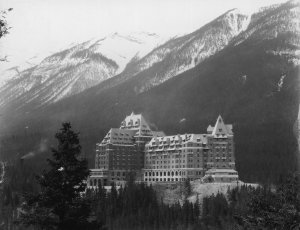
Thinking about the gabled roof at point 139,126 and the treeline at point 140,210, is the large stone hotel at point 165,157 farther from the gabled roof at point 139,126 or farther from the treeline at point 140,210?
the treeline at point 140,210

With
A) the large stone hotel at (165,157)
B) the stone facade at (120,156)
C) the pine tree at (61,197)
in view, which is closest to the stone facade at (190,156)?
the large stone hotel at (165,157)

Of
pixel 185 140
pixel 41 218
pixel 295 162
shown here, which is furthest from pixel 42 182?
pixel 295 162

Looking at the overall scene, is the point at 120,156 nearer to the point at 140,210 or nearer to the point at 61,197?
the point at 140,210

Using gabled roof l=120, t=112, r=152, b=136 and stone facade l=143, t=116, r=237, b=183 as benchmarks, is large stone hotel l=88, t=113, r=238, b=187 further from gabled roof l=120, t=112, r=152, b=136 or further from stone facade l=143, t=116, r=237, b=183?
gabled roof l=120, t=112, r=152, b=136

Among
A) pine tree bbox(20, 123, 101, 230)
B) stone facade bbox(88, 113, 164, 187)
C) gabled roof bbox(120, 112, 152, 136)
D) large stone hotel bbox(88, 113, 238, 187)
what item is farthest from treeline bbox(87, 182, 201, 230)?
pine tree bbox(20, 123, 101, 230)

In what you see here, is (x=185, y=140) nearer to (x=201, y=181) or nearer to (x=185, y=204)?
(x=201, y=181)
